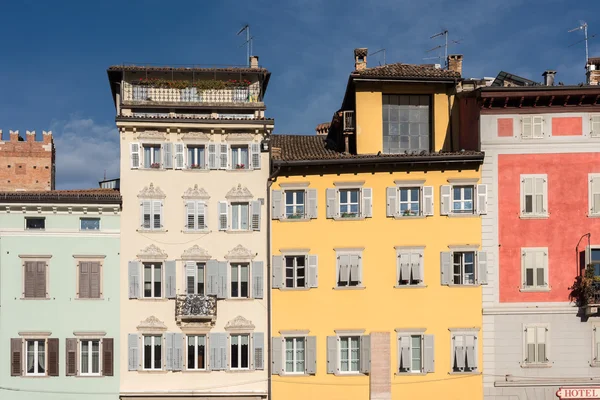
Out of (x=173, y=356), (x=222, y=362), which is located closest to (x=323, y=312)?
(x=222, y=362)

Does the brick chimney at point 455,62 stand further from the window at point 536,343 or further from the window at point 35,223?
the window at point 35,223

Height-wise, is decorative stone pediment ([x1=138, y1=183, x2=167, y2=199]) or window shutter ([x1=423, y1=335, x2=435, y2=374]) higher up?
decorative stone pediment ([x1=138, y1=183, x2=167, y2=199])

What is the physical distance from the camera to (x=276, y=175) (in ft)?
111

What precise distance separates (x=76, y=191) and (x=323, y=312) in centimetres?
1344

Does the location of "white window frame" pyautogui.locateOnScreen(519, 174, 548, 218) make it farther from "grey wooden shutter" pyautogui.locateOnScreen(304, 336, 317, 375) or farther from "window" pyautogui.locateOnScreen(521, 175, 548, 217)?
"grey wooden shutter" pyautogui.locateOnScreen(304, 336, 317, 375)

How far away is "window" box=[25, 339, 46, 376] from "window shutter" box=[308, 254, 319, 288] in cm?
1252

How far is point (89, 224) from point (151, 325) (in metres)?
5.54

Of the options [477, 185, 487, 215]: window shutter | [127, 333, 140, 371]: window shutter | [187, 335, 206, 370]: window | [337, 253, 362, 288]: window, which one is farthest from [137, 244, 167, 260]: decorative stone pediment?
[477, 185, 487, 215]: window shutter

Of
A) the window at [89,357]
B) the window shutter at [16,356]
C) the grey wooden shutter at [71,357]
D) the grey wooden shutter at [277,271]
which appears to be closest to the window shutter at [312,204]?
the grey wooden shutter at [277,271]

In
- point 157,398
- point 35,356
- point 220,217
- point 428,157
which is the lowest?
point 157,398

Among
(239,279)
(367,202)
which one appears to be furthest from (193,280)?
(367,202)

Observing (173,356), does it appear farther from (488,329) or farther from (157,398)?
(488,329)

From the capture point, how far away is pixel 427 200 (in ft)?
109

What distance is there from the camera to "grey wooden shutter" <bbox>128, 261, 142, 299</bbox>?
32.8 metres
